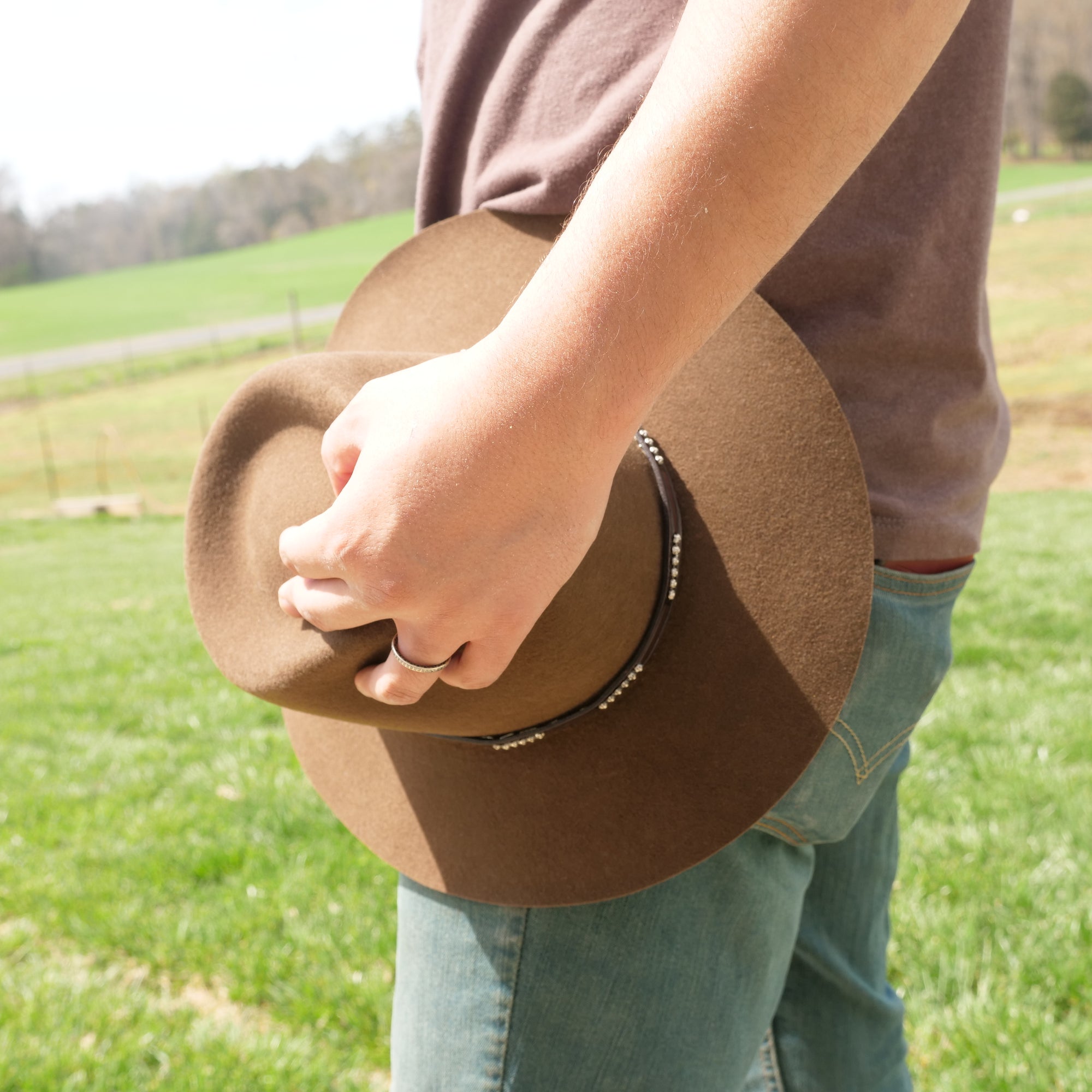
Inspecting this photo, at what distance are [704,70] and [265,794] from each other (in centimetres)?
327

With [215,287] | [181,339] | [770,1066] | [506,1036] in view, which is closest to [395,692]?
[506,1036]

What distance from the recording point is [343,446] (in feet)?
2.72

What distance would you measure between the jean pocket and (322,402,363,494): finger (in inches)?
21.6

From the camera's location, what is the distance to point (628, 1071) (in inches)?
40.7

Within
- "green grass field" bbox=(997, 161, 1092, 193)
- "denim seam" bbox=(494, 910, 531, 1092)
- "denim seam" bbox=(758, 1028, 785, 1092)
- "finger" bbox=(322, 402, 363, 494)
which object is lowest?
"green grass field" bbox=(997, 161, 1092, 193)

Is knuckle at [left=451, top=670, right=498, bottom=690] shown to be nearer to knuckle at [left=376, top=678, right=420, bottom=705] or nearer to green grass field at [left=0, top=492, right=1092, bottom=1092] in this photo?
knuckle at [left=376, top=678, right=420, bottom=705]

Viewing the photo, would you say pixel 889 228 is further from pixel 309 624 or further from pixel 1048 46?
pixel 1048 46

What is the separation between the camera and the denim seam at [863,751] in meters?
1.06

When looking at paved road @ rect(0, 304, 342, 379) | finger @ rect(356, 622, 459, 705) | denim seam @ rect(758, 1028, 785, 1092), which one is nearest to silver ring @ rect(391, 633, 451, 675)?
finger @ rect(356, 622, 459, 705)

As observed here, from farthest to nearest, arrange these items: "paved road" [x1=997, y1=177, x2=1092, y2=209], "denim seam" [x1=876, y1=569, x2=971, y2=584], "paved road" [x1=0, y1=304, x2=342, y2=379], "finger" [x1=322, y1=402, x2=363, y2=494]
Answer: "paved road" [x1=0, y1=304, x2=342, y2=379], "paved road" [x1=997, y1=177, x2=1092, y2=209], "denim seam" [x1=876, y1=569, x2=971, y2=584], "finger" [x1=322, y1=402, x2=363, y2=494]

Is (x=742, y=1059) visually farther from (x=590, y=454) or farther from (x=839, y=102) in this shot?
(x=839, y=102)

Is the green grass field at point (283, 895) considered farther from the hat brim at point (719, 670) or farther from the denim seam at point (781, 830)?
the hat brim at point (719, 670)

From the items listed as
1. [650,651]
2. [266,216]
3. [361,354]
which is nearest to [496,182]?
[361,354]

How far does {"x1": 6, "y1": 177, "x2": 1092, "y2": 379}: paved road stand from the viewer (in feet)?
152
